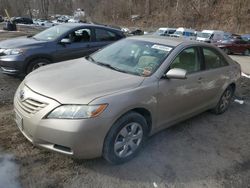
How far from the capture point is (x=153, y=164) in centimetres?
376

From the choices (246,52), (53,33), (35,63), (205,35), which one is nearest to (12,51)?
(35,63)

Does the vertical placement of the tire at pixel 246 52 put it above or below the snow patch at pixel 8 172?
below

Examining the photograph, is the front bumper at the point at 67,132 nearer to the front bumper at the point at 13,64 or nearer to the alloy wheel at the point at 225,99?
the alloy wheel at the point at 225,99

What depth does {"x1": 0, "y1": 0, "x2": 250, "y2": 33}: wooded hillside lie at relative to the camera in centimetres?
3966

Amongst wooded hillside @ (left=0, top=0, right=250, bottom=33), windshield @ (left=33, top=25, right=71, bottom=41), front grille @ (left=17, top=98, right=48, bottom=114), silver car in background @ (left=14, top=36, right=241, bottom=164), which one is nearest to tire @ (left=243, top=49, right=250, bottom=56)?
wooded hillside @ (left=0, top=0, right=250, bottom=33)

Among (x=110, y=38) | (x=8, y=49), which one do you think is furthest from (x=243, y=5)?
(x=8, y=49)

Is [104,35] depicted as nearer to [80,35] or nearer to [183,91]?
[80,35]

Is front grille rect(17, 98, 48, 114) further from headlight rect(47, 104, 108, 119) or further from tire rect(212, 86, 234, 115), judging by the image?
tire rect(212, 86, 234, 115)

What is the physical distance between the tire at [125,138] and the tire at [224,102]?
2333mm

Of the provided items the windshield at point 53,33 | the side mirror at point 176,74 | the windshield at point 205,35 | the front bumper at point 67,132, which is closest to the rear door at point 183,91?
the side mirror at point 176,74

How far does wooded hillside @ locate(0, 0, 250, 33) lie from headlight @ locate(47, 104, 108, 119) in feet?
126

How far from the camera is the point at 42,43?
23.2 ft

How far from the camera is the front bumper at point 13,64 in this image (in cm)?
661

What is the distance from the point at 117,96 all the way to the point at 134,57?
1159 millimetres
